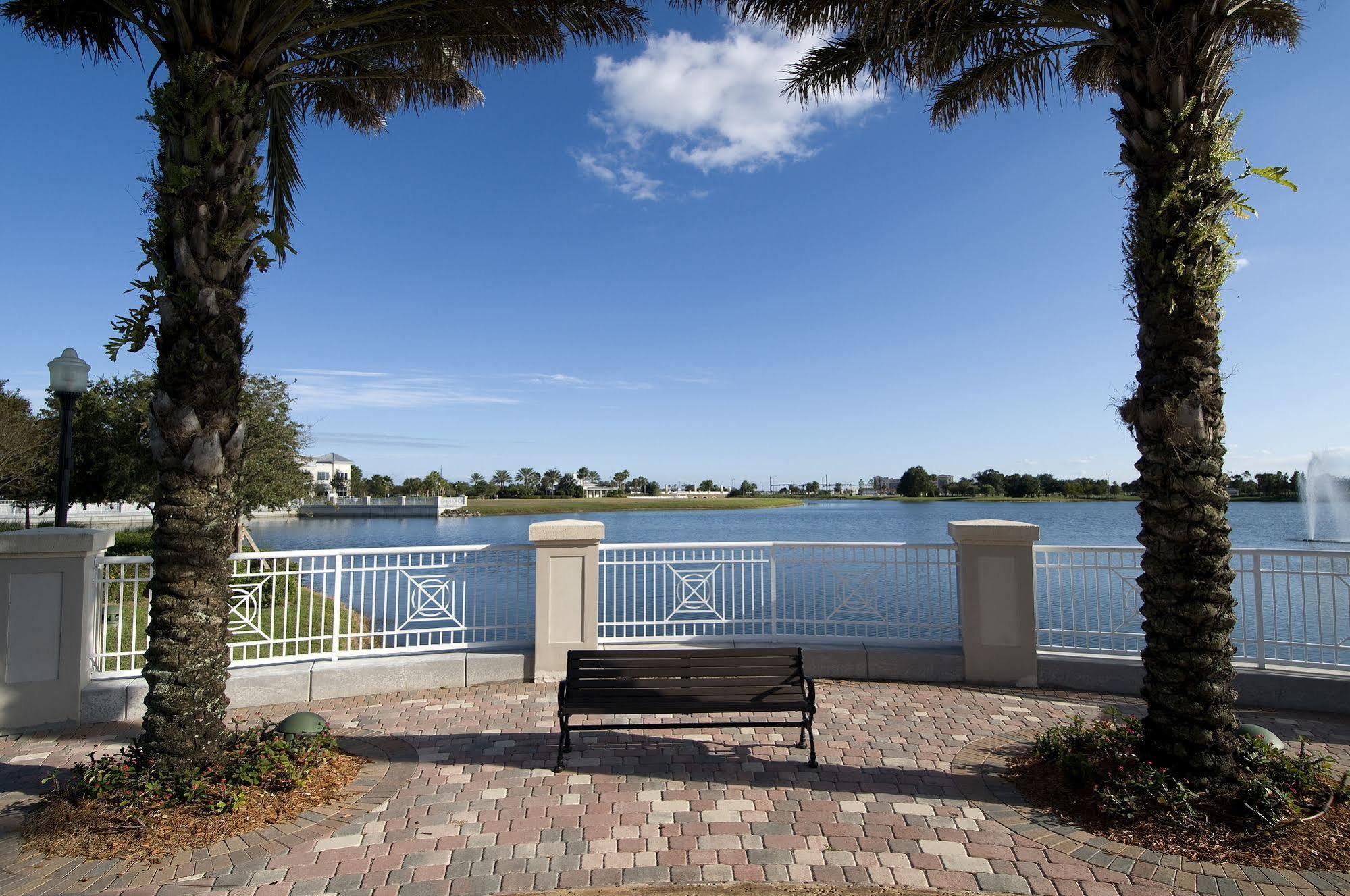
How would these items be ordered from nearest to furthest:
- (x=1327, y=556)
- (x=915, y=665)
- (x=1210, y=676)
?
(x=1210, y=676) < (x=1327, y=556) < (x=915, y=665)

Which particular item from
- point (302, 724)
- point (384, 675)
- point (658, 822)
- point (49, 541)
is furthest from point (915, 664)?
point (49, 541)

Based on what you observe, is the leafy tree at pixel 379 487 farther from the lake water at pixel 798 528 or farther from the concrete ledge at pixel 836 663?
the concrete ledge at pixel 836 663

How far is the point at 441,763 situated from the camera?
4.70 metres

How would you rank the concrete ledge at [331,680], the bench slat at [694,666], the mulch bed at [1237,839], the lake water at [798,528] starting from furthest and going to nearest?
1. the lake water at [798,528]
2. the concrete ledge at [331,680]
3. the bench slat at [694,666]
4. the mulch bed at [1237,839]

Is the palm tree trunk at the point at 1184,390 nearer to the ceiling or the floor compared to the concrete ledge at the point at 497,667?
nearer to the ceiling

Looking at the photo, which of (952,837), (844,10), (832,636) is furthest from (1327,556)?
(844,10)

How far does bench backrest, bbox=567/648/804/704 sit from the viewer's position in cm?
476

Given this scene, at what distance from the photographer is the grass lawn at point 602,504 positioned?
72.5 metres

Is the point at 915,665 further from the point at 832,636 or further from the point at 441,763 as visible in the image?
the point at 441,763

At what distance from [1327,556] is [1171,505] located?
140 inches

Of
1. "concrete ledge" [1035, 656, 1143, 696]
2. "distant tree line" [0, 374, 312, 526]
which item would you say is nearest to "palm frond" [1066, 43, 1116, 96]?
"concrete ledge" [1035, 656, 1143, 696]

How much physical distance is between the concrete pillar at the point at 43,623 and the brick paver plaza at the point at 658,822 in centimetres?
28

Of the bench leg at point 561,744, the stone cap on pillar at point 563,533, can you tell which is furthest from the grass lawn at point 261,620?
the bench leg at point 561,744

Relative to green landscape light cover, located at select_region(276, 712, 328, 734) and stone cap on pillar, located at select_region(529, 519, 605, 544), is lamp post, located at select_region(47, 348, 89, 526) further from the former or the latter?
stone cap on pillar, located at select_region(529, 519, 605, 544)
